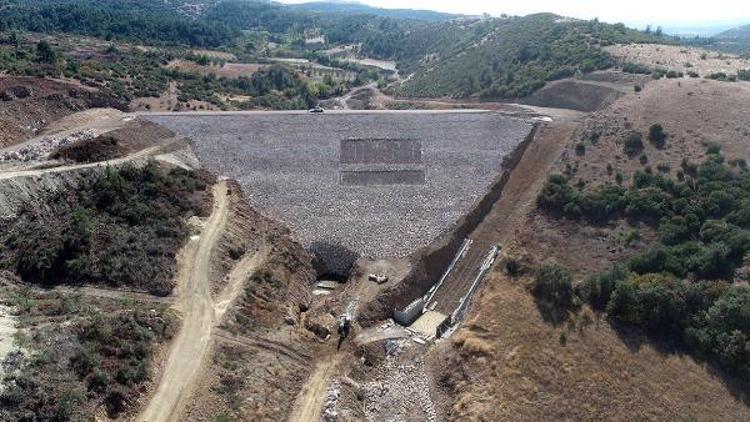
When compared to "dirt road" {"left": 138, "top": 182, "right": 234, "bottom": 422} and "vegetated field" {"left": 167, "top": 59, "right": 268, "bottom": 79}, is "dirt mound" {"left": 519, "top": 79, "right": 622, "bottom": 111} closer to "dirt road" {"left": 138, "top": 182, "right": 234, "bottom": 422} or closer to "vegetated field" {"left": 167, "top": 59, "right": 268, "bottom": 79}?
"dirt road" {"left": 138, "top": 182, "right": 234, "bottom": 422}

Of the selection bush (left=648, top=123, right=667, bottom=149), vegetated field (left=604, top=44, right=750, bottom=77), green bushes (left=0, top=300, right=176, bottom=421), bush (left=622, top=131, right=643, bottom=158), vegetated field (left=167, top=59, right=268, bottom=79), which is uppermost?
vegetated field (left=604, top=44, right=750, bottom=77)

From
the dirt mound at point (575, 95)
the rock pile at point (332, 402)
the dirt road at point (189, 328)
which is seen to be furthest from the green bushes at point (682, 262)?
the dirt road at point (189, 328)

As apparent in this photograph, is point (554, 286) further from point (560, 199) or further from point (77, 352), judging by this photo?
point (77, 352)

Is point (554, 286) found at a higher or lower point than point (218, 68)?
lower

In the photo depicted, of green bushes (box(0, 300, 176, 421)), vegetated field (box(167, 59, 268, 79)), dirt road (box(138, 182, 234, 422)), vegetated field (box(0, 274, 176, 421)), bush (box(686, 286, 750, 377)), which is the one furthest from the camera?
vegetated field (box(167, 59, 268, 79))

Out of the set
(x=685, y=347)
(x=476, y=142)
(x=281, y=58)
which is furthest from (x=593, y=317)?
(x=281, y=58)

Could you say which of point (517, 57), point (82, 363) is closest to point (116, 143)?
point (82, 363)

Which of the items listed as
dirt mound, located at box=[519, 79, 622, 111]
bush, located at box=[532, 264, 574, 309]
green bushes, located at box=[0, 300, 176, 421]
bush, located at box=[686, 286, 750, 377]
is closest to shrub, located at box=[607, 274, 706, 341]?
bush, located at box=[686, 286, 750, 377]
